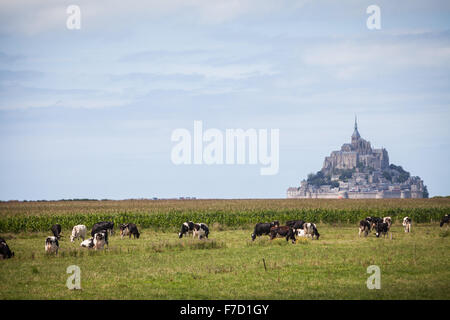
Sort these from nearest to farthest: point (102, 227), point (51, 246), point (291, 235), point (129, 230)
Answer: point (51, 246) → point (291, 235) → point (129, 230) → point (102, 227)

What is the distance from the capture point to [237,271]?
23094 mm

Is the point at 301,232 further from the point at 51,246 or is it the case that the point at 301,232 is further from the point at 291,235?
the point at 51,246

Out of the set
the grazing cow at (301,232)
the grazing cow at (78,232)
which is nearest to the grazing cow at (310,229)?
the grazing cow at (301,232)

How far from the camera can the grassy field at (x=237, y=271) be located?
742 inches

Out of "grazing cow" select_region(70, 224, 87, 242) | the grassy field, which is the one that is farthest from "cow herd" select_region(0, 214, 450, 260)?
the grassy field

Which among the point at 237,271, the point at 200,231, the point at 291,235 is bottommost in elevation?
the point at 237,271

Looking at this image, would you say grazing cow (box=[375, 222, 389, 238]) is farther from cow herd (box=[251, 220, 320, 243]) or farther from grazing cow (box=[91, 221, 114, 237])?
grazing cow (box=[91, 221, 114, 237])

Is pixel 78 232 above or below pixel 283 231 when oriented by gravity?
below

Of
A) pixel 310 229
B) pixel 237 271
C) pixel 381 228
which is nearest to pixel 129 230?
pixel 310 229

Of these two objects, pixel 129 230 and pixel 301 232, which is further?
pixel 129 230

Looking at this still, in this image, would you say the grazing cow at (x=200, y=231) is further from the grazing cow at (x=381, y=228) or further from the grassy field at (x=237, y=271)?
the grazing cow at (x=381, y=228)

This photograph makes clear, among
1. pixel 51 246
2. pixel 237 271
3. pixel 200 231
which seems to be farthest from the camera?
pixel 200 231

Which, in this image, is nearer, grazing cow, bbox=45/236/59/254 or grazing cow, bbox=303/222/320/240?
grazing cow, bbox=45/236/59/254

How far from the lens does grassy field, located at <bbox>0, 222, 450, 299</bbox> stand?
18.9m
